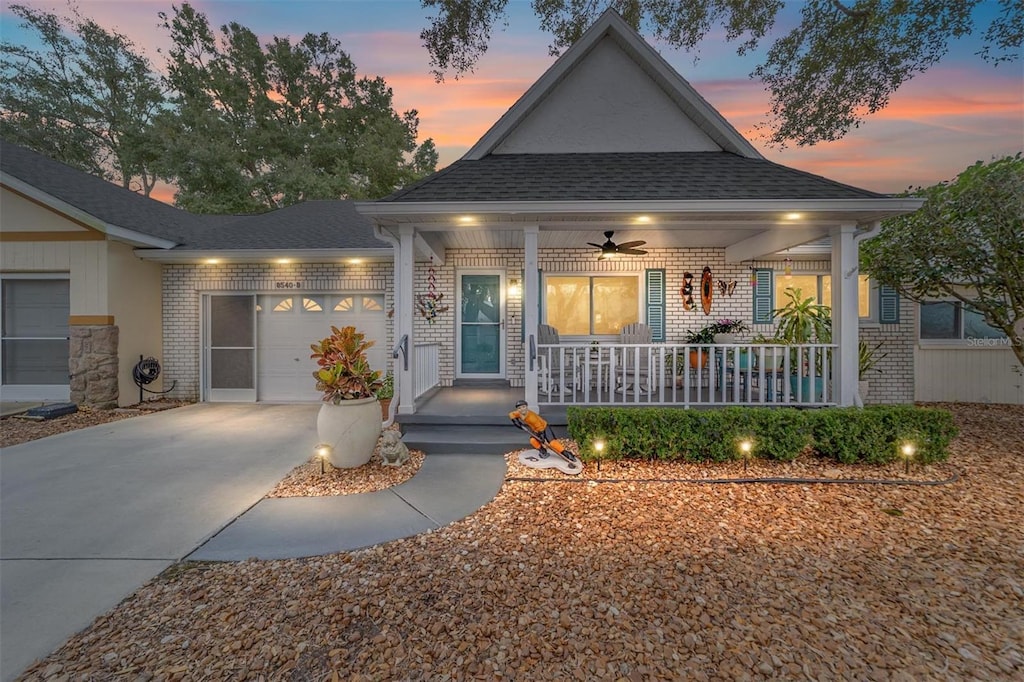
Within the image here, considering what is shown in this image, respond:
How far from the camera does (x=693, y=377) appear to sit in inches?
280

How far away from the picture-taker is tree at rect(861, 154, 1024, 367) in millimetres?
5793

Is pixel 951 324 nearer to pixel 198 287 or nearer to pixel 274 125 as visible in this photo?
pixel 198 287

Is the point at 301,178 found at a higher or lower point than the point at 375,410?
higher

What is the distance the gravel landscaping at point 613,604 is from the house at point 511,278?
7.64 feet

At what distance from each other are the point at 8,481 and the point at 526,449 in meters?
5.39

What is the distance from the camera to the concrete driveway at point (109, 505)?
7.95 ft

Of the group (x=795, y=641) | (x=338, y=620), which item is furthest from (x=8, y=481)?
(x=795, y=641)

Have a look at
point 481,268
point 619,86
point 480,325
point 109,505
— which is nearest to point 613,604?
point 109,505

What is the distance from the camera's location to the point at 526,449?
4934 mm

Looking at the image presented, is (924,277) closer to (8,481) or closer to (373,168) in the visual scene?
(8,481)

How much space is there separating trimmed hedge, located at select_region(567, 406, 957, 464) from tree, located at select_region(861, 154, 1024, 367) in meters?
3.23

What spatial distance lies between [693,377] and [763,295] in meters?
2.62

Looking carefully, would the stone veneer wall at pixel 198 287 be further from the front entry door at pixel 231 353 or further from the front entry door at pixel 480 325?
the front entry door at pixel 480 325

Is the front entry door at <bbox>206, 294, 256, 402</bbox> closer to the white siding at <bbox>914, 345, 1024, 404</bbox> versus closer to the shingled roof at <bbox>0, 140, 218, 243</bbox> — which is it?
the shingled roof at <bbox>0, 140, 218, 243</bbox>
